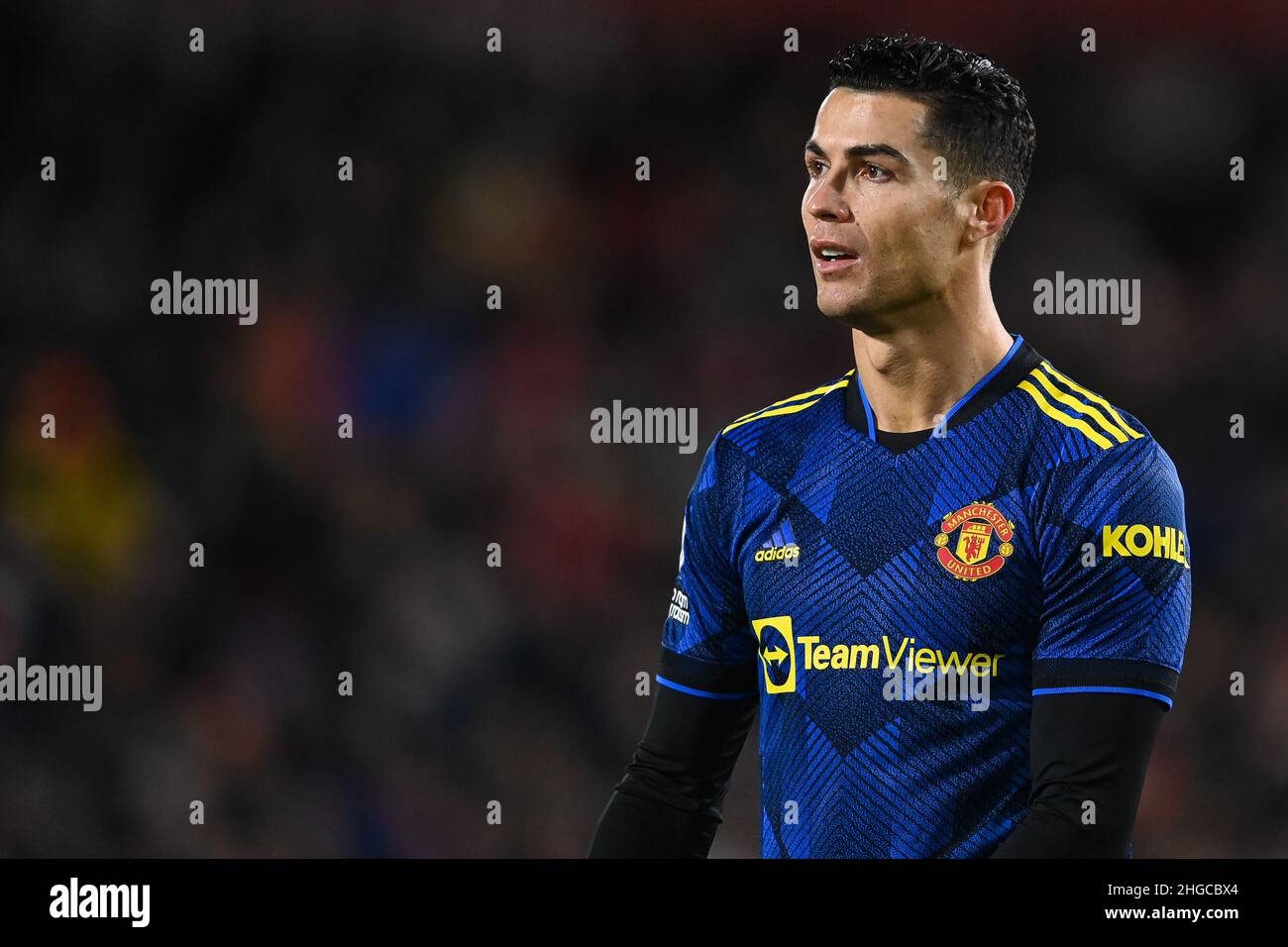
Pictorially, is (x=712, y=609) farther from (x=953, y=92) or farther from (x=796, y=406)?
(x=953, y=92)

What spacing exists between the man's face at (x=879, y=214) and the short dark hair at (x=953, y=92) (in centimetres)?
3

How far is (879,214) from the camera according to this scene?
2574 mm

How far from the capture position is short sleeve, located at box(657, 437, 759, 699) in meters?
2.69

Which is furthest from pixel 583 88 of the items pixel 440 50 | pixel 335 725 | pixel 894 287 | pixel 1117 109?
pixel 894 287

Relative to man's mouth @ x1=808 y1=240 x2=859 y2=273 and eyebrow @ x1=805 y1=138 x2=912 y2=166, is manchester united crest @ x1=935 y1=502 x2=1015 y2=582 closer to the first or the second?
man's mouth @ x1=808 y1=240 x2=859 y2=273

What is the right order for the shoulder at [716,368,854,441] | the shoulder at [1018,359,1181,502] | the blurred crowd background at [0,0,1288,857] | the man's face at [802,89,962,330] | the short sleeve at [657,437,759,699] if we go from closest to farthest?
the shoulder at [1018,359,1181,502], the man's face at [802,89,962,330], the short sleeve at [657,437,759,699], the shoulder at [716,368,854,441], the blurred crowd background at [0,0,1288,857]

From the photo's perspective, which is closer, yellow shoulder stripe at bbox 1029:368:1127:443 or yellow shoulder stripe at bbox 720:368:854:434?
yellow shoulder stripe at bbox 1029:368:1127:443

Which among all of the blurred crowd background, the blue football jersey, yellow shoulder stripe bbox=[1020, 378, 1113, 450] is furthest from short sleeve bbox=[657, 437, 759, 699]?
the blurred crowd background

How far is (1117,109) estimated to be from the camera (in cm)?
705

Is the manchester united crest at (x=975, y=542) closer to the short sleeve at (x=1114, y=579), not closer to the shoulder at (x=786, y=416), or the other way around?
the short sleeve at (x=1114, y=579)

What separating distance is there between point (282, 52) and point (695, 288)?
2.18 metres
